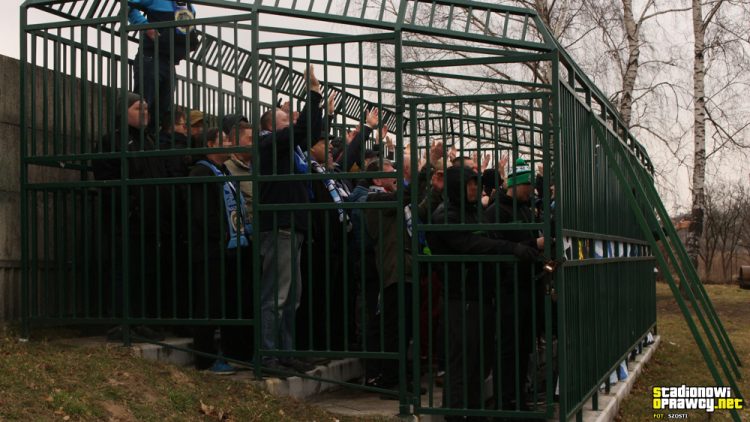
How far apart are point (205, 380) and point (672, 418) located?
414 centimetres

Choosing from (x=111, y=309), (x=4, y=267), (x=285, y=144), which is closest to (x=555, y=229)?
(x=285, y=144)

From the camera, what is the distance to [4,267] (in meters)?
7.61

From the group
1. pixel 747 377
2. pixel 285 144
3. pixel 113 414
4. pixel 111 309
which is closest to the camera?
pixel 113 414

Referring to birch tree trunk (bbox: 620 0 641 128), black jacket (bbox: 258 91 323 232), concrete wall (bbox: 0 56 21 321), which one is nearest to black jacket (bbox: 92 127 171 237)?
concrete wall (bbox: 0 56 21 321)

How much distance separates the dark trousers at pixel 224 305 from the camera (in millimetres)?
7186

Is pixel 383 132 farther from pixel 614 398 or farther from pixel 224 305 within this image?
pixel 614 398

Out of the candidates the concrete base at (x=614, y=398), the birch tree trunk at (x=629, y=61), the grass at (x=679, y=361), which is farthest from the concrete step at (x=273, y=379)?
the birch tree trunk at (x=629, y=61)

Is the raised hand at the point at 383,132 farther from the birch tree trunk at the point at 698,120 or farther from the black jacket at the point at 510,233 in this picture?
the birch tree trunk at the point at 698,120

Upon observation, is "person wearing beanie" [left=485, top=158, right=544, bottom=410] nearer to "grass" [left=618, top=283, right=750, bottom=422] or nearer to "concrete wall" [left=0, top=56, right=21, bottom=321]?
"grass" [left=618, top=283, right=750, bottom=422]

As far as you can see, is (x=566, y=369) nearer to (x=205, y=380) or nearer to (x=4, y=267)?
(x=205, y=380)

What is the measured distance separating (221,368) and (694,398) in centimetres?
457

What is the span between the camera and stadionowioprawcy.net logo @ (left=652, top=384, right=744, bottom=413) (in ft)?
28.5

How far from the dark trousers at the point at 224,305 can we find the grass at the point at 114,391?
1.48 ft

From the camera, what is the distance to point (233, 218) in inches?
287
